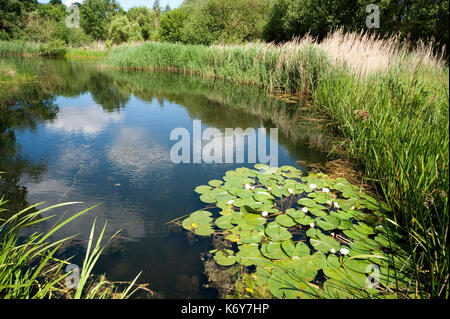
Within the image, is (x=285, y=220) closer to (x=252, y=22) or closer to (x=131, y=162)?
(x=131, y=162)

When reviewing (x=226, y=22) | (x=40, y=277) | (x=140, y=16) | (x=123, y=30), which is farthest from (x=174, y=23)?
(x=40, y=277)

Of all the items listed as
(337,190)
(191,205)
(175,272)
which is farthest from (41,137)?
(337,190)

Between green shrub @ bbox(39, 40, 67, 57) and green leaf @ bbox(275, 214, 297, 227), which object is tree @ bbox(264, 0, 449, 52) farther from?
green shrub @ bbox(39, 40, 67, 57)

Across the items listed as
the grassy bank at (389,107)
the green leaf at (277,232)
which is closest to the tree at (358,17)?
the grassy bank at (389,107)

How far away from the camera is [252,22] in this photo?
73.8 ft

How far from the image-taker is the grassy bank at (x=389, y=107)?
62.4 inches

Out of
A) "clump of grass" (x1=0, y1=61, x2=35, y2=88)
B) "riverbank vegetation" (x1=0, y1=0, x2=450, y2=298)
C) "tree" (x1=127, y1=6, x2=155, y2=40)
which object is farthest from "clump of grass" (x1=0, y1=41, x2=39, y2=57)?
"tree" (x1=127, y1=6, x2=155, y2=40)

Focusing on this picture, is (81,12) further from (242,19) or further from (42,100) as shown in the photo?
(42,100)

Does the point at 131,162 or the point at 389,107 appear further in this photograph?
the point at 131,162

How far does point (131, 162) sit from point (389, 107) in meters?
3.14

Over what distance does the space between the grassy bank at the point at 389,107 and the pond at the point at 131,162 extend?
0.78 meters

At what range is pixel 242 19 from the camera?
856 inches

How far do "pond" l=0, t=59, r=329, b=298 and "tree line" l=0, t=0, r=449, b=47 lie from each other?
3.94 metres

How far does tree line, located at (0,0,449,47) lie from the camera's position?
35.0 ft
